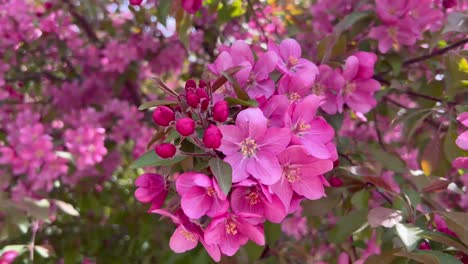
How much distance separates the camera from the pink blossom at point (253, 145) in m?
0.96

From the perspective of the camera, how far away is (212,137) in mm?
899

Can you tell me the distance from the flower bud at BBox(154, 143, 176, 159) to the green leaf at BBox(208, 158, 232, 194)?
7 cm

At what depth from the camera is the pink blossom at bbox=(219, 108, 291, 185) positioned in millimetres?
958

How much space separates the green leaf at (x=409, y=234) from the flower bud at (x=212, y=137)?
1.32 ft

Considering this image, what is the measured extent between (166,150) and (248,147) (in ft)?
0.51

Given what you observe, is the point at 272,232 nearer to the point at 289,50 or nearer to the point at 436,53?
the point at 289,50

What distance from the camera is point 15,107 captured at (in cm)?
237

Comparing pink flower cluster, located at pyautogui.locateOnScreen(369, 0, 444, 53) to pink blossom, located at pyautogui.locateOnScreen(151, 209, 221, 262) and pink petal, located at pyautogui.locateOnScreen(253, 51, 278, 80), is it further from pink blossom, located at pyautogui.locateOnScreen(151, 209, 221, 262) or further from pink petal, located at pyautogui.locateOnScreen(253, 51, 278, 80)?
pink blossom, located at pyautogui.locateOnScreen(151, 209, 221, 262)

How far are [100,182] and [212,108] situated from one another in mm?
1598

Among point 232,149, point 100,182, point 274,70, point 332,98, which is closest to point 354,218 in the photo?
point 332,98

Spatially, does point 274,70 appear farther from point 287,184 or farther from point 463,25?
point 463,25

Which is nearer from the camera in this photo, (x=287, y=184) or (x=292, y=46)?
(x=287, y=184)

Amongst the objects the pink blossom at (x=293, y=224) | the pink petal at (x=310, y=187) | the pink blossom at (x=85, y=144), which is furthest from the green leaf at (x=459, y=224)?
the pink blossom at (x=293, y=224)

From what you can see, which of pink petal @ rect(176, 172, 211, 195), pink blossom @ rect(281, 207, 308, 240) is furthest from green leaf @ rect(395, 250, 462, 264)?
pink blossom @ rect(281, 207, 308, 240)
